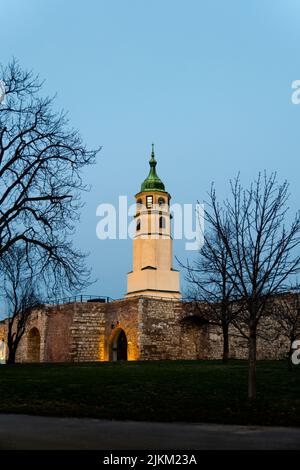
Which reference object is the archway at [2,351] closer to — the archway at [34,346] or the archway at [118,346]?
the archway at [34,346]

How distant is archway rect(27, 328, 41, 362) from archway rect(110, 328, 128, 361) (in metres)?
10.0

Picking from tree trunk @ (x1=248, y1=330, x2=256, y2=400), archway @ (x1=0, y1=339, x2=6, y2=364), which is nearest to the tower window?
archway @ (x1=0, y1=339, x2=6, y2=364)

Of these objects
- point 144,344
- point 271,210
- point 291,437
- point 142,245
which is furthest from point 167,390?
point 142,245

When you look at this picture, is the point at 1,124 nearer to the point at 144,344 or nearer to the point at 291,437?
the point at 291,437

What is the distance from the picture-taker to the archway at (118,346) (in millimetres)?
44562

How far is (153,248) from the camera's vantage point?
5703 centimetres

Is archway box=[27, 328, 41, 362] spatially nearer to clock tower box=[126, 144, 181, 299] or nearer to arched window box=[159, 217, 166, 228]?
clock tower box=[126, 144, 181, 299]

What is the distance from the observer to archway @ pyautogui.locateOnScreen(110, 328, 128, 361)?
4456 centimetres

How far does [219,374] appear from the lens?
65.1ft

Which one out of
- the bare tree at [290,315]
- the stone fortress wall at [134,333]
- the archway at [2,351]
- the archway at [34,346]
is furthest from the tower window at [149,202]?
the bare tree at [290,315]

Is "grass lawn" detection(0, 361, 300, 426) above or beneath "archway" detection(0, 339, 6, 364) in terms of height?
beneath

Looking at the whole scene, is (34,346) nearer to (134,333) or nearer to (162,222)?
(134,333)

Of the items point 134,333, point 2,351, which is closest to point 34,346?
point 2,351

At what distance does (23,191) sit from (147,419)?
1136cm
